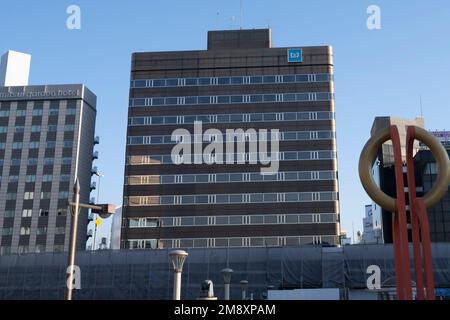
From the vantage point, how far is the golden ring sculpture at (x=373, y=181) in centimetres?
2400

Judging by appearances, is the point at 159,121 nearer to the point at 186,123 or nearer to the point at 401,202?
the point at 186,123

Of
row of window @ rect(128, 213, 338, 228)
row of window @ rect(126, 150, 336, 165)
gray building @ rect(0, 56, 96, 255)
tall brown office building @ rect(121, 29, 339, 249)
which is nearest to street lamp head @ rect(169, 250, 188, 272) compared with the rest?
tall brown office building @ rect(121, 29, 339, 249)

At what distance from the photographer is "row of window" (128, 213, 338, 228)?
84.4 meters

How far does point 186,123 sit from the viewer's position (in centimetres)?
9156

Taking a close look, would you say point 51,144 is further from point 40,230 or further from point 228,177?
point 228,177

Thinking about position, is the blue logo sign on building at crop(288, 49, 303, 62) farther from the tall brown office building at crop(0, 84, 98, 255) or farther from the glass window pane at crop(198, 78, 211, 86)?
the tall brown office building at crop(0, 84, 98, 255)

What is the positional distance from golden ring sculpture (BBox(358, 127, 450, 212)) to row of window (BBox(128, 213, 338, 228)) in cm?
6037

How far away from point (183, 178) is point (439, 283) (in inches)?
1869

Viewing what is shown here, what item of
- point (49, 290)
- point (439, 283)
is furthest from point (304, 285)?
point (49, 290)

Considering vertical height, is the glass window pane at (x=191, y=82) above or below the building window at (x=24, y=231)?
above

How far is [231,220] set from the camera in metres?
85.6

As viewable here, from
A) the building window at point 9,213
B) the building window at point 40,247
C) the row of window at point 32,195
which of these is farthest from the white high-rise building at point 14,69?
the building window at point 40,247

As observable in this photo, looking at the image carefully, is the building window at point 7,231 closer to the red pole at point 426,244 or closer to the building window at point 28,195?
the building window at point 28,195

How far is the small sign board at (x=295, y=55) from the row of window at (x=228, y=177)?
68.5 feet
